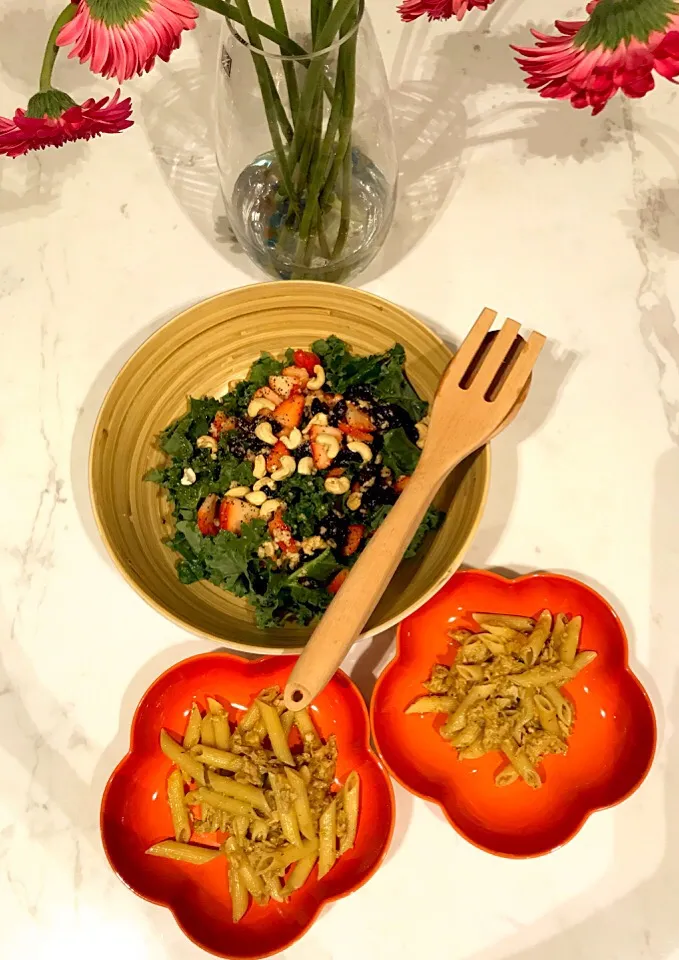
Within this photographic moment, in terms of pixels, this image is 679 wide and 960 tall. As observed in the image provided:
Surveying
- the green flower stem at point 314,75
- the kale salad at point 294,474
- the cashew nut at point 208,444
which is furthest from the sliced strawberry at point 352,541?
the green flower stem at point 314,75

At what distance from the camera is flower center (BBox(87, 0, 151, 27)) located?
0.58m

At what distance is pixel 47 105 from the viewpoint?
71 centimetres

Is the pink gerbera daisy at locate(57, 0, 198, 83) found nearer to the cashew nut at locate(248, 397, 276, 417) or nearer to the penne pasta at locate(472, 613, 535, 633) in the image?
the cashew nut at locate(248, 397, 276, 417)

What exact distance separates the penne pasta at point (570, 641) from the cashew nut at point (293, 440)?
42cm

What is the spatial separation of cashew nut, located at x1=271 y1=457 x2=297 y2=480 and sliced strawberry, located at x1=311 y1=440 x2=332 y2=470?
0.03 m

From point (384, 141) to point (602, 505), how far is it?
0.57 m

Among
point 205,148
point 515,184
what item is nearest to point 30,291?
point 205,148

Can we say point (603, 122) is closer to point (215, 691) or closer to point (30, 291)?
point (30, 291)

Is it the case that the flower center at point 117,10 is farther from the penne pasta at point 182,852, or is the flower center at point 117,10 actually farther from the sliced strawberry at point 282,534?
the penne pasta at point 182,852

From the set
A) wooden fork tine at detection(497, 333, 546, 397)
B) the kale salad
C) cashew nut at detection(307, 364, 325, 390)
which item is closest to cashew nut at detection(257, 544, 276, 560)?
the kale salad

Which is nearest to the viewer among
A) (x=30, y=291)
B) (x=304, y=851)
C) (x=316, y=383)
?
(x=304, y=851)

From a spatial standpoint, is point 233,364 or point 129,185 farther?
point 129,185

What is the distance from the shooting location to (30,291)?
3.80 feet

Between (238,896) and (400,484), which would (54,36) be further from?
(238,896)
